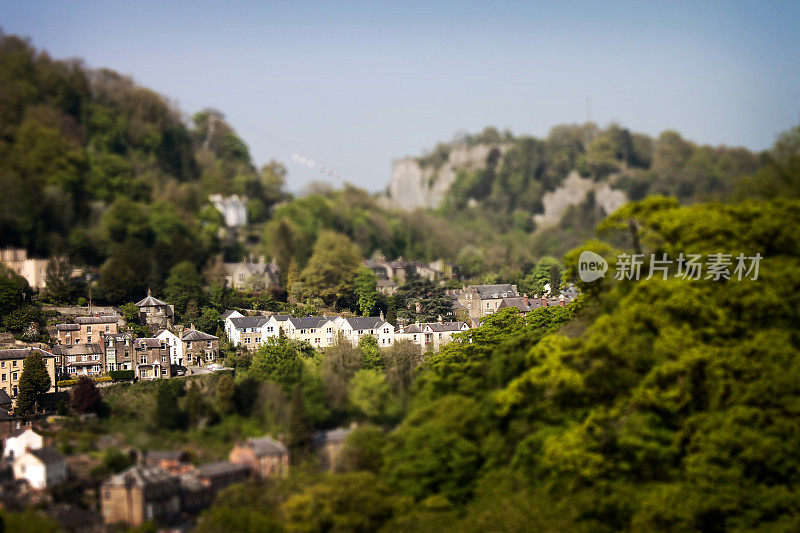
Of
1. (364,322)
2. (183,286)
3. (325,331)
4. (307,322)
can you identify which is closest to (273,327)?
(307,322)

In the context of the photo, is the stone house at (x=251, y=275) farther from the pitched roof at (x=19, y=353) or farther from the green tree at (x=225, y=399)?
the green tree at (x=225, y=399)

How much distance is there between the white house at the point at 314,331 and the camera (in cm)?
2522

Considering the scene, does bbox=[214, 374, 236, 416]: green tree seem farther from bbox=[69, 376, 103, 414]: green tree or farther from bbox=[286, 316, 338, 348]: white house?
bbox=[286, 316, 338, 348]: white house

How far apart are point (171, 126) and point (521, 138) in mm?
32258

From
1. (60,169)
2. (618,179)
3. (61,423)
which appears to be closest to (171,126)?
(60,169)

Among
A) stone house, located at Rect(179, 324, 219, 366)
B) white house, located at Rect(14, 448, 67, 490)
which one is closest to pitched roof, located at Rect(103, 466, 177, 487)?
white house, located at Rect(14, 448, 67, 490)

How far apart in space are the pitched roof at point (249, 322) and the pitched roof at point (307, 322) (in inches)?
33.3

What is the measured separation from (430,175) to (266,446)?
60005mm

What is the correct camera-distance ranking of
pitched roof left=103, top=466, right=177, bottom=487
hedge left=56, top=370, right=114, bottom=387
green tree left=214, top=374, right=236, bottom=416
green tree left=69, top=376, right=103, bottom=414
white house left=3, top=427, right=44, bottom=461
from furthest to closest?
1. hedge left=56, top=370, right=114, bottom=387
2. green tree left=69, top=376, right=103, bottom=414
3. white house left=3, top=427, right=44, bottom=461
4. green tree left=214, top=374, right=236, bottom=416
5. pitched roof left=103, top=466, right=177, bottom=487

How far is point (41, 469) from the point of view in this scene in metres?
14.1

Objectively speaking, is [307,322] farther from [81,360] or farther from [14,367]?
[14,367]

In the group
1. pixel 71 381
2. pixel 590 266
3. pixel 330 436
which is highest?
pixel 590 266

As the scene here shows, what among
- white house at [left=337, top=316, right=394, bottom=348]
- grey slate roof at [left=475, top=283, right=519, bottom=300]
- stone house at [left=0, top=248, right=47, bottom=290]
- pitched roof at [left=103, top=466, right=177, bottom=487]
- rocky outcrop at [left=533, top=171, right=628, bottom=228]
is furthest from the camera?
rocky outcrop at [left=533, top=171, right=628, bottom=228]

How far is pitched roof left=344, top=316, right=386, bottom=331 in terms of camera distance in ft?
84.4
